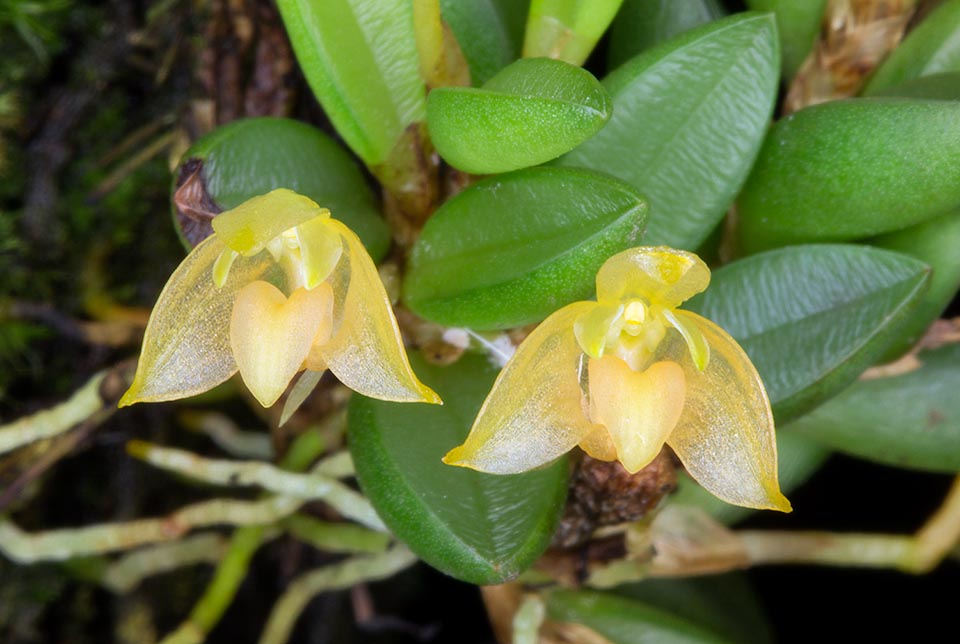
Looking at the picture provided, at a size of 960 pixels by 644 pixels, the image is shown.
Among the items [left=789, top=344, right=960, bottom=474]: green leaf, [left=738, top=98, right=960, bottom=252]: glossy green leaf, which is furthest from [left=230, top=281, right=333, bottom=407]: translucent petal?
[left=789, top=344, right=960, bottom=474]: green leaf

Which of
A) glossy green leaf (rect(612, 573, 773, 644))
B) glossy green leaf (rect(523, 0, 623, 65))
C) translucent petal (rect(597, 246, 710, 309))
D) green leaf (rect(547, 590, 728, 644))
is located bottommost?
glossy green leaf (rect(612, 573, 773, 644))

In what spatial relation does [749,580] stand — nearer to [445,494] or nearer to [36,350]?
[445,494]

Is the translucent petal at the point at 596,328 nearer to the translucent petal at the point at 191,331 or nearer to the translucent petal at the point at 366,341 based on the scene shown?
the translucent petal at the point at 366,341

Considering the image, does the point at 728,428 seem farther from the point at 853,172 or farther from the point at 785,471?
the point at 785,471

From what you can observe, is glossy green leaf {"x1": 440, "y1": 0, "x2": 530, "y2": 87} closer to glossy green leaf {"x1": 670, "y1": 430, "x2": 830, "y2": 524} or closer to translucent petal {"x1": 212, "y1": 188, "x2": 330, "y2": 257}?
translucent petal {"x1": 212, "y1": 188, "x2": 330, "y2": 257}

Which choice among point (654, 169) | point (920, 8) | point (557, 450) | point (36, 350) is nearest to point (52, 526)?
point (36, 350)

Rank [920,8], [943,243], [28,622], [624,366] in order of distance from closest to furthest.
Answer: [624,366]
[943,243]
[920,8]
[28,622]

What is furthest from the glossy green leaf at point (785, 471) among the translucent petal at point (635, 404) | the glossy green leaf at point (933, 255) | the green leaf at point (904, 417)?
the translucent petal at point (635, 404)
